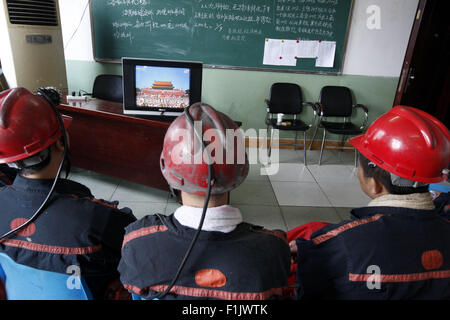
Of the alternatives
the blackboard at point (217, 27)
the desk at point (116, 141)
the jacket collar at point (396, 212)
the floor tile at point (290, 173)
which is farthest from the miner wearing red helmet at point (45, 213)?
the blackboard at point (217, 27)

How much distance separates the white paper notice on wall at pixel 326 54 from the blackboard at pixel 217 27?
0.04 metres

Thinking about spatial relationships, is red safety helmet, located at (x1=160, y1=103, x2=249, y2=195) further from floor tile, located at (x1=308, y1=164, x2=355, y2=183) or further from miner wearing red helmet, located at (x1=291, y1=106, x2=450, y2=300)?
floor tile, located at (x1=308, y1=164, x2=355, y2=183)

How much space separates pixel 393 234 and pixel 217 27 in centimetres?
330

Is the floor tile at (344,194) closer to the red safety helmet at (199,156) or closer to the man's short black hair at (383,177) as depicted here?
the man's short black hair at (383,177)

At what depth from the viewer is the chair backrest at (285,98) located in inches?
146

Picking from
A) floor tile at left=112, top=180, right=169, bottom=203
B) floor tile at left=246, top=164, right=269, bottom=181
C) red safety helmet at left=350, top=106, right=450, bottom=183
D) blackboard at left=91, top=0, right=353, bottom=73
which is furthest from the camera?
blackboard at left=91, top=0, right=353, bottom=73

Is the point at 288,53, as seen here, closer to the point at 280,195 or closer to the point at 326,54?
the point at 326,54

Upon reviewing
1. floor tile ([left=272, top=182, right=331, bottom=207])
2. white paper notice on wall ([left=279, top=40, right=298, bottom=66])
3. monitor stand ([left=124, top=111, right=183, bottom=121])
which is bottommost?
floor tile ([left=272, top=182, right=331, bottom=207])

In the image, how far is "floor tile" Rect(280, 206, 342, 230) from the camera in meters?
2.41

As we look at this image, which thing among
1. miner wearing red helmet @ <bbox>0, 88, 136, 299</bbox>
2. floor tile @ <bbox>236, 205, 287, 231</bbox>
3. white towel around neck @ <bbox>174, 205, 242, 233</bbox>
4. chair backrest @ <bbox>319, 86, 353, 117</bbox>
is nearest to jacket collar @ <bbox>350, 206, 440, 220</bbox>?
white towel around neck @ <bbox>174, 205, 242, 233</bbox>

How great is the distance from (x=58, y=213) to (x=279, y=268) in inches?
25.9

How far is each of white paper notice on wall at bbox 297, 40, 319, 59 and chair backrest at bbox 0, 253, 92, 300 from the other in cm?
353

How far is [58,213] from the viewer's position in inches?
35.3

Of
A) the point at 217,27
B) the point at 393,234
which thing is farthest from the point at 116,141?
the point at 393,234
